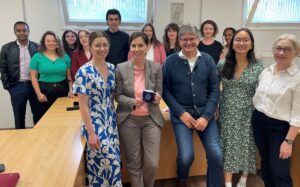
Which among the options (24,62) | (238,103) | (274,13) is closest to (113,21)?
(24,62)

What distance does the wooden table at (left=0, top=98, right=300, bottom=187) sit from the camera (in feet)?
4.96

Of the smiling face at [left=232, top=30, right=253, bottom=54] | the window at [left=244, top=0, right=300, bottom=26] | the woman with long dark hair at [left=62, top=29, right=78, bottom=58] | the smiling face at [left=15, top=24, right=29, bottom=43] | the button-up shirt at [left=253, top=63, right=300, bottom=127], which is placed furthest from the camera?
the window at [left=244, top=0, right=300, bottom=26]

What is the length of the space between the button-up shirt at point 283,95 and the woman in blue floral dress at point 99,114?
1.13 m

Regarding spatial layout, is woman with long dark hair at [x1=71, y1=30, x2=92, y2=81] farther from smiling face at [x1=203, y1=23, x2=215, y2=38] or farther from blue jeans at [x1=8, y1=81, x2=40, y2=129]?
smiling face at [x1=203, y1=23, x2=215, y2=38]

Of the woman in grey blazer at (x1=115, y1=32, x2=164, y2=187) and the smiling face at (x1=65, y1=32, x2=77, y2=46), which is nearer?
the woman in grey blazer at (x1=115, y1=32, x2=164, y2=187)

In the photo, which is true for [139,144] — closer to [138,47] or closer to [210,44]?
[138,47]

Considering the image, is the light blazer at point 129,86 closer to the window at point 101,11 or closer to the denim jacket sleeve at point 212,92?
the denim jacket sleeve at point 212,92

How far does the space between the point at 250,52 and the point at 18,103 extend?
2.67 m

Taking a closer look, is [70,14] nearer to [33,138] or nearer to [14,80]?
[14,80]

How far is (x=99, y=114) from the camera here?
1967 mm

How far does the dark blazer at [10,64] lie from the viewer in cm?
325

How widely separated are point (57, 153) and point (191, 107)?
108 cm

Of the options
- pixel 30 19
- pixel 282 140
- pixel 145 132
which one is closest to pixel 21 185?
pixel 145 132

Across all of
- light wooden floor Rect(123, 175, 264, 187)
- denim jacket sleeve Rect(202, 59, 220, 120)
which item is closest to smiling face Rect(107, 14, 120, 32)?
denim jacket sleeve Rect(202, 59, 220, 120)
